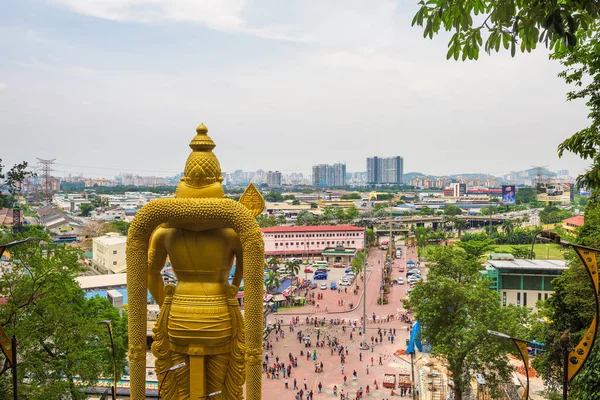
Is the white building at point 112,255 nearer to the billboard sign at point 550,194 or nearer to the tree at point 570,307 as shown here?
the tree at point 570,307

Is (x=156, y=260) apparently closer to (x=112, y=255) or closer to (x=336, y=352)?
(x=336, y=352)

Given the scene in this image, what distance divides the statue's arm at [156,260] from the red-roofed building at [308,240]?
153 feet

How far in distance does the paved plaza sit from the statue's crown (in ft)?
46.3

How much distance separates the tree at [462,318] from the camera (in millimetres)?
15625

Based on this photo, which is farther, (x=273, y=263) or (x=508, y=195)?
(x=508, y=195)

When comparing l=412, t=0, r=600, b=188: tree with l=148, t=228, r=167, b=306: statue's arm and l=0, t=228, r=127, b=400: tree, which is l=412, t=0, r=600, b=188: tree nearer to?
l=148, t=228, r=167, b=306: statue's arm

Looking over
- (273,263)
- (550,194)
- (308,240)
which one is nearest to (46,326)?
(273,263)

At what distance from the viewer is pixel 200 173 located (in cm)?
935

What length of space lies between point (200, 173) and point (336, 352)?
1971 cm

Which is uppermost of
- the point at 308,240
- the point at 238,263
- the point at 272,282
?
the point at 238,263

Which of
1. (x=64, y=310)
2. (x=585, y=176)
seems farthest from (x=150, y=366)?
(x=585, y=176)

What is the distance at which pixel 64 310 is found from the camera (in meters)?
12.8

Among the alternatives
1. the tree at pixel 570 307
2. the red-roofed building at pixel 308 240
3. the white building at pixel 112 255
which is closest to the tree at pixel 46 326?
the tree at pixel 570 307

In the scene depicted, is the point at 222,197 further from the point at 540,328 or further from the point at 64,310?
the point at 540,328
